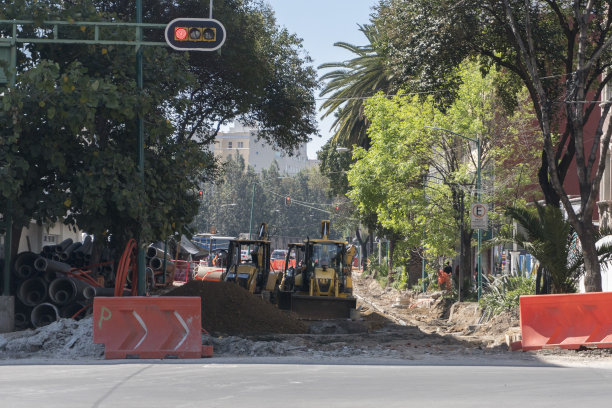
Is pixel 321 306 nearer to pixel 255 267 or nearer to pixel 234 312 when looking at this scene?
Result: pixel 255 267

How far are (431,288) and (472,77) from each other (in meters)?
13.6

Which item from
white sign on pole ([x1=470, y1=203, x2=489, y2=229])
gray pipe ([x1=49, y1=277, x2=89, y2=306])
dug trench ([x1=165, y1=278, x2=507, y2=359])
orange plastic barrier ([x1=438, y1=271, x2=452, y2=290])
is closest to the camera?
dug trench ([x1=165, y1=278, x2=507, y2=359])

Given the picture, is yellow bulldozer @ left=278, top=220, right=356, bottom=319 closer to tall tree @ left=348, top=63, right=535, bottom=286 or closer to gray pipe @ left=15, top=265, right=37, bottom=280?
tall tree @ left=348, top=63, right=535, bottom=286

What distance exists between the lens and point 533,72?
20094 mm

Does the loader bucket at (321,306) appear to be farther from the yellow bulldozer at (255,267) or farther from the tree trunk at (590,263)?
the tree trunk at (590,263)

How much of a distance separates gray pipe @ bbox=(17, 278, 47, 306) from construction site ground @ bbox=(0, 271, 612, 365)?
2.83 m

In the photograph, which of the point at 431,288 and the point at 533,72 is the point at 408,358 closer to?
the point at 533,72

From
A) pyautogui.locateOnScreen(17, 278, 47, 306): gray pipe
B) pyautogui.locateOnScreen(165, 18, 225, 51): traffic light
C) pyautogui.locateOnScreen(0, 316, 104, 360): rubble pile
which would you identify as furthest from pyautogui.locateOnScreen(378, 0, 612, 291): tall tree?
pyautogui.locateOnScreen(0, 316, 104, 360): rubble pile

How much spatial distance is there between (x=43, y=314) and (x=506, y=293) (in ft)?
44.1

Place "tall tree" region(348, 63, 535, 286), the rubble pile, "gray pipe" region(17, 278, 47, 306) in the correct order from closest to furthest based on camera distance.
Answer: the rubble pile < "gray pipe" region(17, 278, 47, 306) < "tall tree" region(348, 63, 535, 286)

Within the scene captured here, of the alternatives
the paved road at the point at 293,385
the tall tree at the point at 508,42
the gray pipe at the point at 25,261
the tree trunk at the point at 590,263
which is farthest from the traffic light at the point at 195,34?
the tree trunk at the point at 590,263

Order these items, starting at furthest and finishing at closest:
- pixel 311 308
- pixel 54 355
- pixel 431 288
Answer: pixel 431 288, pixel 311 308, pixel 54 355

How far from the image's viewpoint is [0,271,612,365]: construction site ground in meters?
16.0

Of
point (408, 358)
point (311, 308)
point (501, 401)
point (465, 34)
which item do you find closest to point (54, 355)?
point (408, 358)
